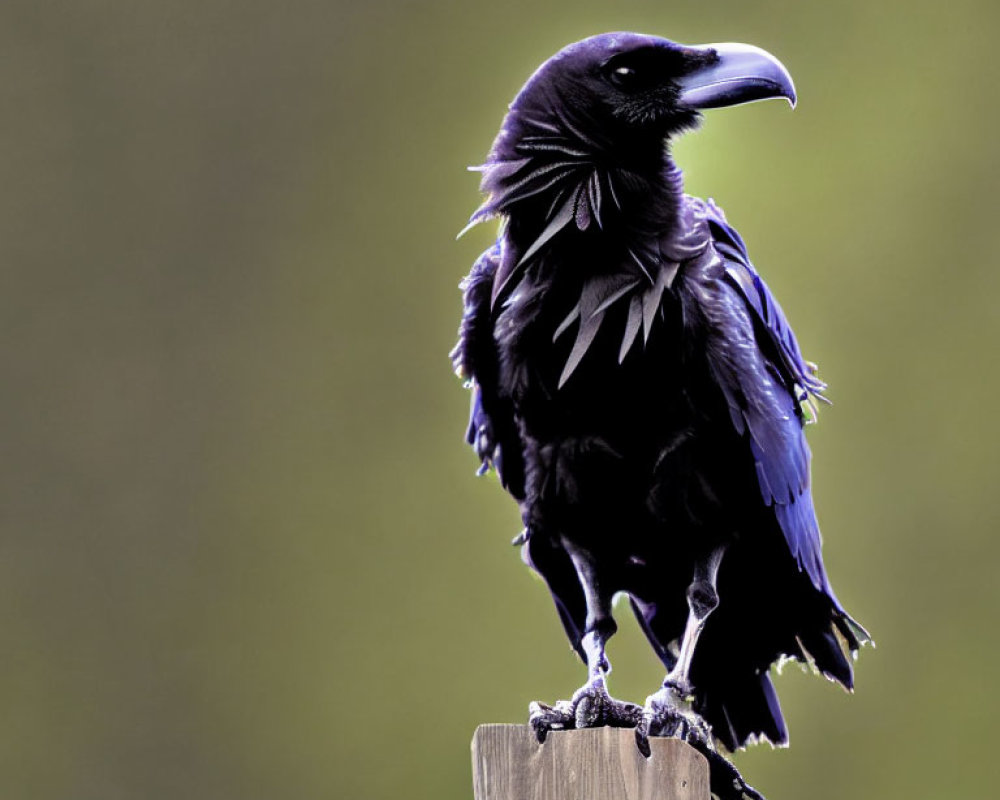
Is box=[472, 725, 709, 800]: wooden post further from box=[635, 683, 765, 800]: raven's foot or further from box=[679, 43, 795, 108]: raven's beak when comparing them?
box=[679, 43, 795, 108]: raven's beak

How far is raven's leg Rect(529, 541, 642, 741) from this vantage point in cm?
224

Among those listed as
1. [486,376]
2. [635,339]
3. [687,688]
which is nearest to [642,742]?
[687,688]

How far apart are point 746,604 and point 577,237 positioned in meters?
0.78

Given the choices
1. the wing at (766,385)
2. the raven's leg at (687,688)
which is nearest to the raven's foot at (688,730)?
the raven's leg at (687,688)

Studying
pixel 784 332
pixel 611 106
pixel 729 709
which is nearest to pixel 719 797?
pixel 729 709

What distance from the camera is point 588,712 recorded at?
2.30 metres

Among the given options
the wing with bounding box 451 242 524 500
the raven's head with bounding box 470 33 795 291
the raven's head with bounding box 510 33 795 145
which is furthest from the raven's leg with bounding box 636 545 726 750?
the raven's head with bounding box 510 33 795 145

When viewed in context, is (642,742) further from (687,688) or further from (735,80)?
(735,80)

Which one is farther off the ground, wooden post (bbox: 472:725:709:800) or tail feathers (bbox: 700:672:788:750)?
wooden post (bbox: 472:725:709:800)

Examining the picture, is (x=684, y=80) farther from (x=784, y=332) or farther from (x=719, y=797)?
(x=719, y=797)

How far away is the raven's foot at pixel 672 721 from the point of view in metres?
2.31

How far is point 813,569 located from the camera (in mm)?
2678

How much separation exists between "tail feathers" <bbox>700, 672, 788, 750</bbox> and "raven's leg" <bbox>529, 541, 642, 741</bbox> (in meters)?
0.31

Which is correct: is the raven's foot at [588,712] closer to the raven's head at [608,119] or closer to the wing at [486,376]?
the wing at [486,376]
